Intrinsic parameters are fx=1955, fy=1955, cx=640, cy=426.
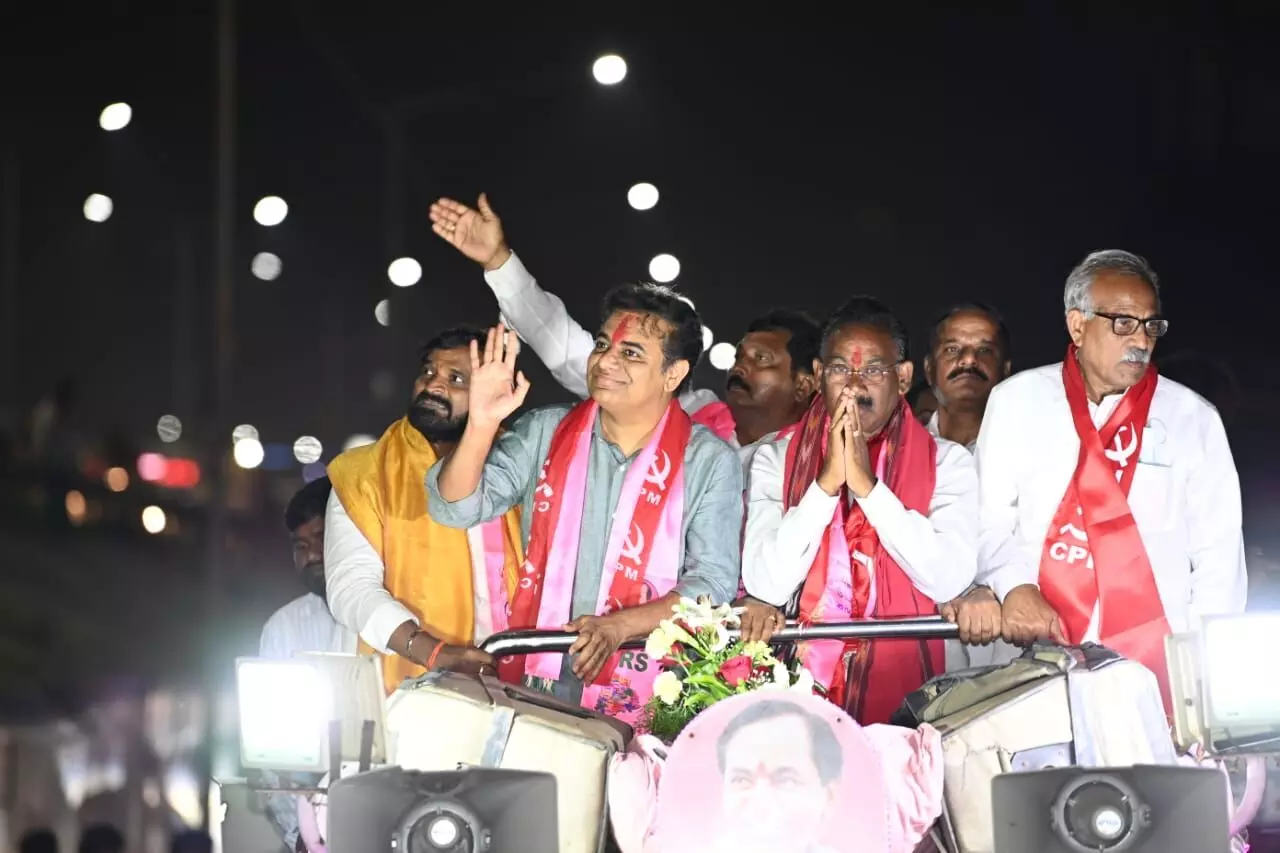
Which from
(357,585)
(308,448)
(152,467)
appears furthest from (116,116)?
(152,467)

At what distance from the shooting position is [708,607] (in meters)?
4.20

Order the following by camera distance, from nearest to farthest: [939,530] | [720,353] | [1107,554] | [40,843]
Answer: [1107,554] < [939,530] < [40,843] < [720,353]

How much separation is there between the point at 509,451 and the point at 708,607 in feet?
4.14

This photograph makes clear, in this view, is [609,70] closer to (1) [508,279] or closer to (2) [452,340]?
(1) [508,279]

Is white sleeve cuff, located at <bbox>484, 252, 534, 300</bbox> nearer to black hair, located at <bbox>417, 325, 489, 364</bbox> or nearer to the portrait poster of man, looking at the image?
black hair, located at <bbox>417, 325, 489, 364</bbox>

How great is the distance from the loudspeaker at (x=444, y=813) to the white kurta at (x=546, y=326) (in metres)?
2.62

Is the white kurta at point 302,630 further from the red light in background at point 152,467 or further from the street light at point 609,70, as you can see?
the red light in background at point 152,467

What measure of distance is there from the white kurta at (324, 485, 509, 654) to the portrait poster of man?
1682mm

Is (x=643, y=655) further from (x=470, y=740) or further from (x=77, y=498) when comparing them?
(x=77, y=498)

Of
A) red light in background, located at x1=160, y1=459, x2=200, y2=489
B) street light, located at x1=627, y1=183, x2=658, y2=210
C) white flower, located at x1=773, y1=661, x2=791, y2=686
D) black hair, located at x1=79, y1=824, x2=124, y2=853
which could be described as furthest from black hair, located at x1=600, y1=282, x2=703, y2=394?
red light in background, located at x1=160, y1=459, x2=200, y2=489

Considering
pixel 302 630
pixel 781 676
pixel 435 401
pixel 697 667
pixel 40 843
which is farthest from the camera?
pixel 302 630

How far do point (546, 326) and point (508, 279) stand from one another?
207 mm

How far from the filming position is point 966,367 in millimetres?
5977

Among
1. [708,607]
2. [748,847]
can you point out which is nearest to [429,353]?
[708,607]
